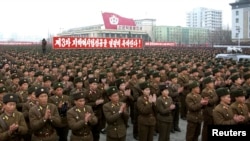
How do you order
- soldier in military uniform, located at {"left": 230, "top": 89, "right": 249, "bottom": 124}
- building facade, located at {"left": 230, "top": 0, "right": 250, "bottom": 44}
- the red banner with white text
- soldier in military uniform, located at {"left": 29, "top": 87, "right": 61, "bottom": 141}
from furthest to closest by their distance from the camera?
building facade, located at {"left": 230, "top": 0, "right": 250, "bottom": 44} → the red banner with white text → soldier in military uniform, located at {"left": 230, "top": 89, "right": 249, "bottom": 124} → soldier in military uniform, located at {"left": 29, "top": 87, "right": 61, "bottom": 141}

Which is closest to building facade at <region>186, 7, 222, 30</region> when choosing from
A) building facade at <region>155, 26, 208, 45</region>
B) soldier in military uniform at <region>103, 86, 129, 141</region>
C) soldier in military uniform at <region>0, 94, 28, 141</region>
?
building facade at <region>155, 26, 208, 45</region>

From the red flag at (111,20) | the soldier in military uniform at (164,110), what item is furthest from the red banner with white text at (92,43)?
the red flag at (111,20)

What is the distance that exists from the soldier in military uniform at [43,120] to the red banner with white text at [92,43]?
48.3 ft

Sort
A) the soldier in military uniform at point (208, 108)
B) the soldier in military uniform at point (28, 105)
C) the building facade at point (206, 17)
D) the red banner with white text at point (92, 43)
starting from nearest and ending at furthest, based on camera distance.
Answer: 1. the soldier in military uniform at point (28, 105)
2. the soldier in military uniform at point (208, 108)
3. the red banner with white text at point (92, 43)
4. the building facade at point (206, 17)

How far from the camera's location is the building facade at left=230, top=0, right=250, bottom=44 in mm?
53438

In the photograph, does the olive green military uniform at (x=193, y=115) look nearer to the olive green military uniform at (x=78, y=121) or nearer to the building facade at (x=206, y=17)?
the olive green military uniform at (x=78, y=121)

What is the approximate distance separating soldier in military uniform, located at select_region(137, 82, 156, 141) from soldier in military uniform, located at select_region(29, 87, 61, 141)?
158 cm

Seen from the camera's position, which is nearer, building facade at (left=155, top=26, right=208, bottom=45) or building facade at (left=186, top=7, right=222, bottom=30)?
building facade at (left=155, top=26, right=208, bottom=45)

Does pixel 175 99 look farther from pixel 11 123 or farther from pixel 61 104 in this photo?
pixel 11 123

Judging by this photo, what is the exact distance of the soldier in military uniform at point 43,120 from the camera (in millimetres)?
4184

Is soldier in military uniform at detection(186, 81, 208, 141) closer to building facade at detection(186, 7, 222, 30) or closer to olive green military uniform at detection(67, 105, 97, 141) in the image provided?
olive green military uniform at detection(67, 105, 97, 141)

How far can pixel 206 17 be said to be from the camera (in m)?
135

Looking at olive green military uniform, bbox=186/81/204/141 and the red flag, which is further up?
the red flag

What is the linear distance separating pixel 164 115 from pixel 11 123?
2770mm
